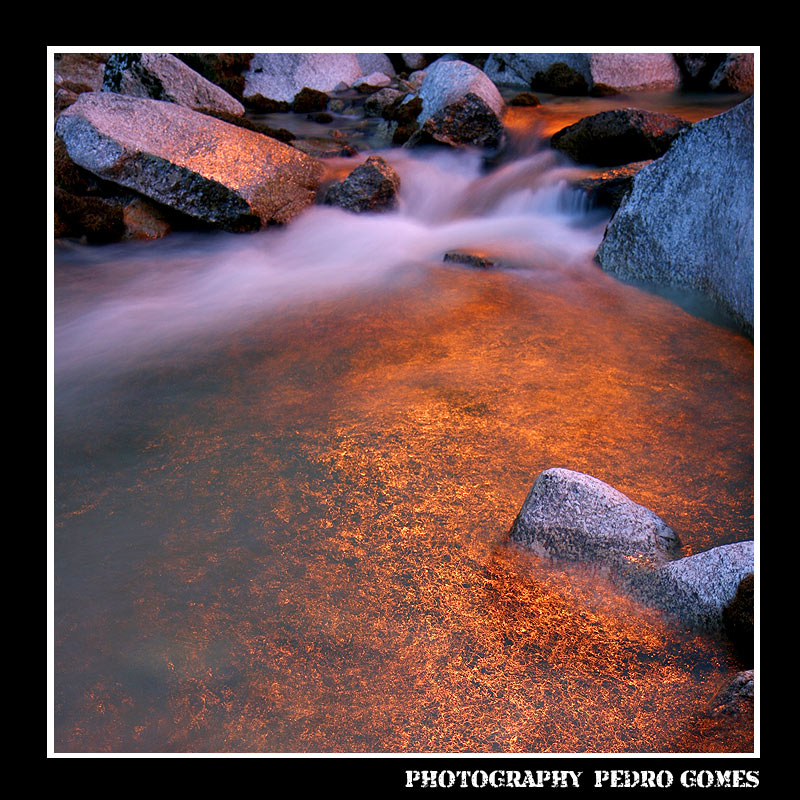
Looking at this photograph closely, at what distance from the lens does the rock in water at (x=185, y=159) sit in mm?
6797

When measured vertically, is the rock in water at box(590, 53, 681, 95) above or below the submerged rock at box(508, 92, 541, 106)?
above

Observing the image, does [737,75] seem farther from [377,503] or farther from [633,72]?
[377,503]

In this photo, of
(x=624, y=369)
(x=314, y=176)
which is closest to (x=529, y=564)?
(x=624, y=369)

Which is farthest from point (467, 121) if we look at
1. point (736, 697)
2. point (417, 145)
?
point (736, 697)

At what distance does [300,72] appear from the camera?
14.5 m

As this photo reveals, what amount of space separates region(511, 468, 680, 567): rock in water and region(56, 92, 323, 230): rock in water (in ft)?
17.4

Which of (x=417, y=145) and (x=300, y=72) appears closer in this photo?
(x=417, y=145)

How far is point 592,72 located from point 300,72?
591 cm

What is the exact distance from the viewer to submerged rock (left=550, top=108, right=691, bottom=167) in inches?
282

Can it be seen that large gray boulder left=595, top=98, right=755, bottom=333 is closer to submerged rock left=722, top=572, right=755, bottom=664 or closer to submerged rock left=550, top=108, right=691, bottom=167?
submerged rock left=550, top=108, right=691, bottom=167

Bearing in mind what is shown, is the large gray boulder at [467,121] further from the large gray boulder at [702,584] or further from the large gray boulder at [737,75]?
the large gray boulder at [702,584]

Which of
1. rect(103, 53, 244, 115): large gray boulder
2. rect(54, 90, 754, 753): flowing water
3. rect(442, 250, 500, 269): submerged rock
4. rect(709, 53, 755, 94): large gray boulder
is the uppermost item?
rect(709, 53, 755, 94): large gray boulder

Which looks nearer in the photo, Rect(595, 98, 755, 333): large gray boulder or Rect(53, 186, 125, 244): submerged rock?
Rect(595, 98, 755, 333): large gray boulder

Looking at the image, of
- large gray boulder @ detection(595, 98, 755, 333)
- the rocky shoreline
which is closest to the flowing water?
large gray boulder @ detection(595, 98, 755, 333)
